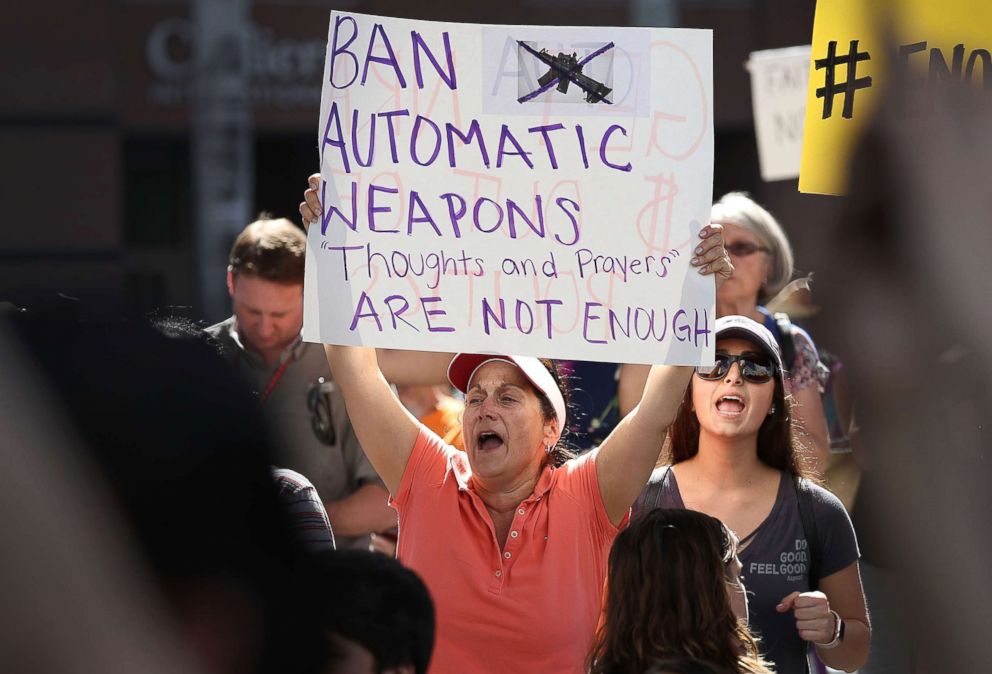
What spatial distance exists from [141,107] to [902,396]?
10522mm

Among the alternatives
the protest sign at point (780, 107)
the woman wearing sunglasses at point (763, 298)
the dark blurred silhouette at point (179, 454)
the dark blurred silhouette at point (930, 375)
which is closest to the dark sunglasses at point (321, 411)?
the woman wearing sunglasses at point (763, 298)

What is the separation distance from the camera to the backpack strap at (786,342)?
4.13 m

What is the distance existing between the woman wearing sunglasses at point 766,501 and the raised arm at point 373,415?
1.74ft

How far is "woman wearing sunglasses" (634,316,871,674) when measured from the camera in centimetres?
307

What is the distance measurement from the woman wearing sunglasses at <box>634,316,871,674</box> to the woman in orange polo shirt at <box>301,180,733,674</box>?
0.20 metres

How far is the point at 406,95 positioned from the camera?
9.86 ft

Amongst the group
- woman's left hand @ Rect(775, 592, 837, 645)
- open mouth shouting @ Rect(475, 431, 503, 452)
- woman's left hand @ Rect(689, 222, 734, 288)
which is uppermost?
woman's left hand @ Rect(689, 222, 734, 288)

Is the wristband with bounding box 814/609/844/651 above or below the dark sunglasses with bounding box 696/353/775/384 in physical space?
below

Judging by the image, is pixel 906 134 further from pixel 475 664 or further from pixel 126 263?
pixel 126 263

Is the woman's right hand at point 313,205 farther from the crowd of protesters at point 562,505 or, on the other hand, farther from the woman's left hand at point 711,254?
the woman's left hand at point 711,254

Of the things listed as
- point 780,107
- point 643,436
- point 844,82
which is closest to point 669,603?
point 643,436

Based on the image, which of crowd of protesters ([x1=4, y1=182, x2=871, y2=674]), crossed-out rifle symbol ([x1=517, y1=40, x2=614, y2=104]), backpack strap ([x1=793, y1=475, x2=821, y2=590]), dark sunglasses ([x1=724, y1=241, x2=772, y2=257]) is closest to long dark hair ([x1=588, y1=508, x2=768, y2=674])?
crowd of protesters ([x1=4, y1=182, x2=871, y2=674])

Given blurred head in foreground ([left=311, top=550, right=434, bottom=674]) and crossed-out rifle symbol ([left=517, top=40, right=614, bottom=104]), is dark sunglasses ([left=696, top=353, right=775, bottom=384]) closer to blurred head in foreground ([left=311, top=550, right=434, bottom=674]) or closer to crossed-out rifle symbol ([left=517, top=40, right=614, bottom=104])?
crossed-out rifle symbol ([left=517, top=40, right=614, bottom=104])

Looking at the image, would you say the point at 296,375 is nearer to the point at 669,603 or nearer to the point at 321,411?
the point at 321,411
